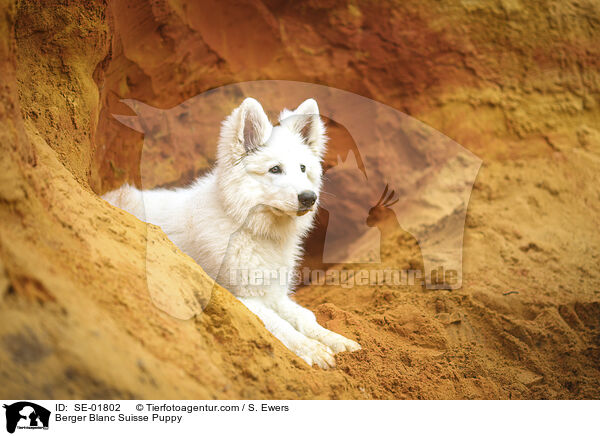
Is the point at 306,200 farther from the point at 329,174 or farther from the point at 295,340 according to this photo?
the point at 329,174

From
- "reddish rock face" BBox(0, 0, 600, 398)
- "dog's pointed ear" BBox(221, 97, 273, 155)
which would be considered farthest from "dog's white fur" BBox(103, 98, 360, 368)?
"reddish rock face" BBox(0, 0, 600, 398)

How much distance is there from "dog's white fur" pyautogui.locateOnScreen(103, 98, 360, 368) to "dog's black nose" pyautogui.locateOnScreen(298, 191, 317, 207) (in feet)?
0.14

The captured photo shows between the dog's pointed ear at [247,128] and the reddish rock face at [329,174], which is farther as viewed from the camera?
the dog's pointed ear at [247,128]

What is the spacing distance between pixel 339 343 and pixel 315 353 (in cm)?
27

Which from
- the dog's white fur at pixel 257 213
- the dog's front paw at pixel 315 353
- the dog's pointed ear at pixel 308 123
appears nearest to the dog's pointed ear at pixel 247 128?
the dog's white fur at pixel 257 213

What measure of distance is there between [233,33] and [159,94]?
1.26 m

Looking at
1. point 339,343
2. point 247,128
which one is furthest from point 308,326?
point 247,128

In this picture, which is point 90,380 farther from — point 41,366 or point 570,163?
point 570,163

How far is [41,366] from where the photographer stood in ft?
4.70

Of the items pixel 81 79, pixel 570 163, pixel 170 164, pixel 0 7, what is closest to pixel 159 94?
pixel 170 164

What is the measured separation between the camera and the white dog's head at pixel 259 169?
3344 millimetres
